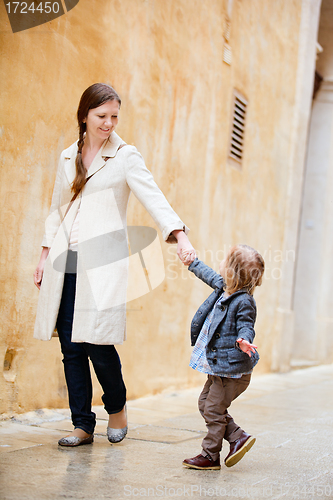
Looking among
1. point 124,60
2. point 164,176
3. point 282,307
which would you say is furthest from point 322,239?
point 124,60

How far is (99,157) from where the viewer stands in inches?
123

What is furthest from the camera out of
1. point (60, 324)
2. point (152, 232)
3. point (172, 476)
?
point (152, 232)

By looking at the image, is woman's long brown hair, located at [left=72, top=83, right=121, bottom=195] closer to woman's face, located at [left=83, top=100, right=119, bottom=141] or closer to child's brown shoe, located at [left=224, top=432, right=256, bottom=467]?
woman's face, located at [left=83, top=100, right=119, bottom=141]

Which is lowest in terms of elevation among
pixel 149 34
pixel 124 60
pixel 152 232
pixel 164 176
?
pixel 152 232

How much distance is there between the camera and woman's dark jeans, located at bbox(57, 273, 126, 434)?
3.05m

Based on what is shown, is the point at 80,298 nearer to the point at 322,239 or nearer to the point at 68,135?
the point at 68,135

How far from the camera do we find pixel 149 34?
16.1ft

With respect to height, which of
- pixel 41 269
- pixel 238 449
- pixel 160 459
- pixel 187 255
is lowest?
pixel 160 459

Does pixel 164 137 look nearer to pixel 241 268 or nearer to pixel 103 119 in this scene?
pixel 103 119

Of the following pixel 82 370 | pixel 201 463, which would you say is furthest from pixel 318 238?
pixel 201 463

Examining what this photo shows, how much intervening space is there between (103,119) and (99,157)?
0.19 m

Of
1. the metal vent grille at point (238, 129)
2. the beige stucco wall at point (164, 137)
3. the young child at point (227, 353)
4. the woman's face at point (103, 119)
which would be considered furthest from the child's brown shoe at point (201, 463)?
the metal vent grille at point (238, 129)

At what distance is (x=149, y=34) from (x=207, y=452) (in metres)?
3.37

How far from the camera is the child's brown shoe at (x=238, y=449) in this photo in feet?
9.18
